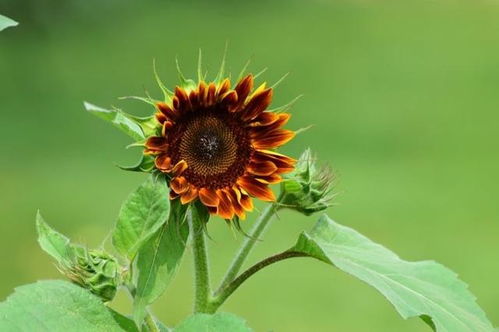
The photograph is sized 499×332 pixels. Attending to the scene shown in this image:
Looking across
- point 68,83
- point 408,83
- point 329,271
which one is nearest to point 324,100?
point 408,83

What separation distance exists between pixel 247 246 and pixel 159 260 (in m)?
0.12

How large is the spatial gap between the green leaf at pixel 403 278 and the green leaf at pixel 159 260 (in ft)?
0.37

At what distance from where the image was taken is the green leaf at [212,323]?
0.79 m

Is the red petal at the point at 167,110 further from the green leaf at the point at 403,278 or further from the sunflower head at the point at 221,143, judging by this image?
the green leaf at the point at 403,278

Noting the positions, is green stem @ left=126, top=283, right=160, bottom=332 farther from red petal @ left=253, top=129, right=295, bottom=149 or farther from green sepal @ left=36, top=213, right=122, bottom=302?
red petal @ left=253, top=129, right=295, bottom=149

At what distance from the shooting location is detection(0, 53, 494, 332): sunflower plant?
2.56 feet

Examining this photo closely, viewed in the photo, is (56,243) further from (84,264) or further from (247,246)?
(247,246)

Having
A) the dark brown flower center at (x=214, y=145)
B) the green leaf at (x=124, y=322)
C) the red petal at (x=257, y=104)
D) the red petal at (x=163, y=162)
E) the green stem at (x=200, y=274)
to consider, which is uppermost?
the red petal at (x=257, y=104)

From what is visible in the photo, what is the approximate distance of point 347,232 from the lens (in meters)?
0.99

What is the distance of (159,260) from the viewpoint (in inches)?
31.5

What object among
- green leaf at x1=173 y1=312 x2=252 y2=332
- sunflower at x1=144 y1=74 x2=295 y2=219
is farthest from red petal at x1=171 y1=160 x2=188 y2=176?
green leaf at x1=173 y1=312 x2=252 y2=332

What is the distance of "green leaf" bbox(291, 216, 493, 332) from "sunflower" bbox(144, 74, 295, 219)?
0.07 meters

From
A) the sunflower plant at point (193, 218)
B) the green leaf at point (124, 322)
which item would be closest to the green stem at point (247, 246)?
the sunflower plant at point (193, 218)

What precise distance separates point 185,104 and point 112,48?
8.43m
